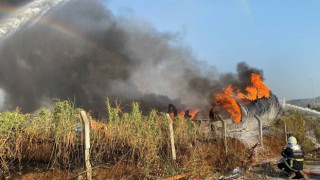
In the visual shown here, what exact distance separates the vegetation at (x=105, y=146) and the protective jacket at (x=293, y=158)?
1534mm

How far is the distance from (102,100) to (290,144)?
1224 inches

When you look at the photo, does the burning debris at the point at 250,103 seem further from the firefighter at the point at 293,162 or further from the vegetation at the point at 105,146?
the vegetation at the point at 105,146

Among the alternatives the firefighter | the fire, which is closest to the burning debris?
the fire

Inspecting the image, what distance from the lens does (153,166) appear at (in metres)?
9.72

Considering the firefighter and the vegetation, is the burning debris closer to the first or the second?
the firefighter

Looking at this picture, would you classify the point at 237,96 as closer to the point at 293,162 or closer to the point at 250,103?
the point at 250,103

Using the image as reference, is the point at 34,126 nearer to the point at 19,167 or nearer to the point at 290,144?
the point at 19,167

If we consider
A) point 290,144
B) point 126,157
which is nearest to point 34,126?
point 126,157

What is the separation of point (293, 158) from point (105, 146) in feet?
17.6

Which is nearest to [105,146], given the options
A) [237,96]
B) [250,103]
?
[250,103]

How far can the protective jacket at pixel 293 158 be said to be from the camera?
10367 mm

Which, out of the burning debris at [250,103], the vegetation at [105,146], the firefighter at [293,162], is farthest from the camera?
the burning debris at [250,103]

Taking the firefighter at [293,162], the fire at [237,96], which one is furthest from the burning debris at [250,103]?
the firefighter at [293,162]

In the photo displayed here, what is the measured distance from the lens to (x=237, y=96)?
28.0 meters
